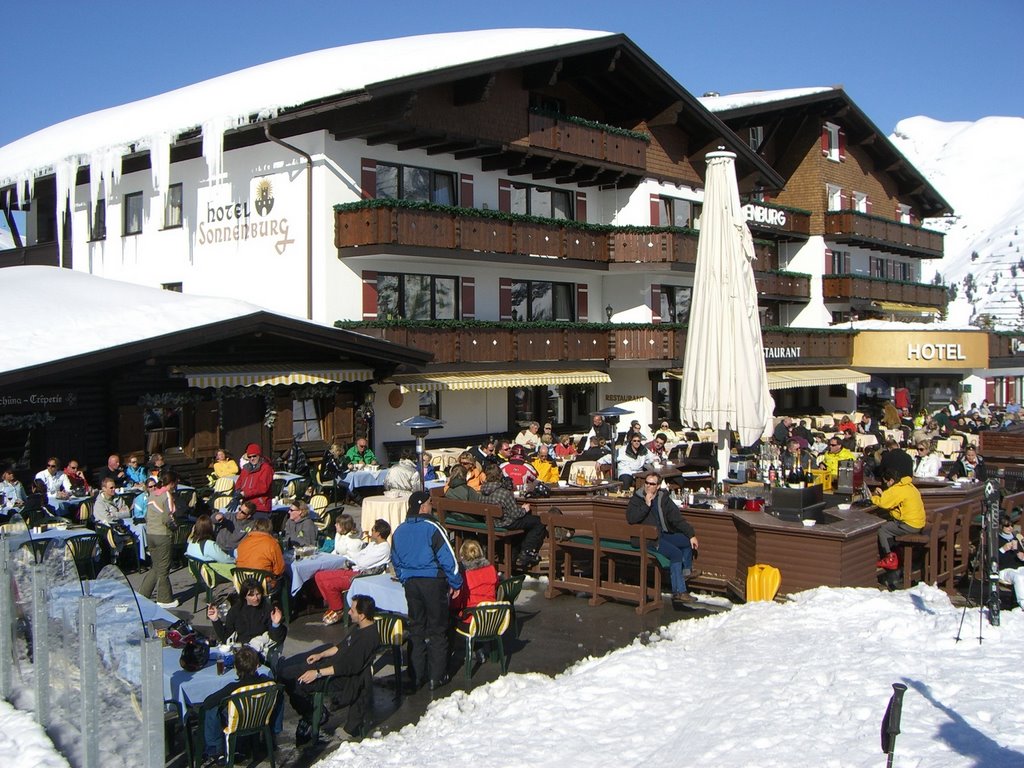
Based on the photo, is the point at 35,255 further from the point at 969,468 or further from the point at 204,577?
the point at 969,468

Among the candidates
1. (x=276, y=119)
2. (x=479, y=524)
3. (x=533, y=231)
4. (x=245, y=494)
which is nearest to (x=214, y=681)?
(x=479, y=524)

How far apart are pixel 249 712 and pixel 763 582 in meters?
6.23

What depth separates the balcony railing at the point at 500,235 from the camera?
2262 centimetres

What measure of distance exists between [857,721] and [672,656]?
7.65 ft

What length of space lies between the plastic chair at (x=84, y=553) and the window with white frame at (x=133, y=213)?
17003mm

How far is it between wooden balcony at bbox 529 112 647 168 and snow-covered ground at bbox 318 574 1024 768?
1862 cm

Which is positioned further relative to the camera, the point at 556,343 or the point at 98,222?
the point at 98,222

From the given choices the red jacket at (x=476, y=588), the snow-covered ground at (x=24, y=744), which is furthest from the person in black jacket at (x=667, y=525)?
the snow-covered ground at (x=24, y=744)

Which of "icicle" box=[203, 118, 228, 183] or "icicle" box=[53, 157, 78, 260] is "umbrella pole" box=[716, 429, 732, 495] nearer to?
"icicle" box=[203, 118, 228, 183]

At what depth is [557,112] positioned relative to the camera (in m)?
27.5

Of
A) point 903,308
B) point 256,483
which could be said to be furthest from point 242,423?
point 903,308

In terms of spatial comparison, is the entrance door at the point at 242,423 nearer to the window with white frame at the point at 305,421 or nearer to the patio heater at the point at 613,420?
the window with white frame at the point at 305,421

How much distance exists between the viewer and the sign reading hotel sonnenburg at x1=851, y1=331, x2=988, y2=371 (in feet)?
125

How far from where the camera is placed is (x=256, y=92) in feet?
83.8
